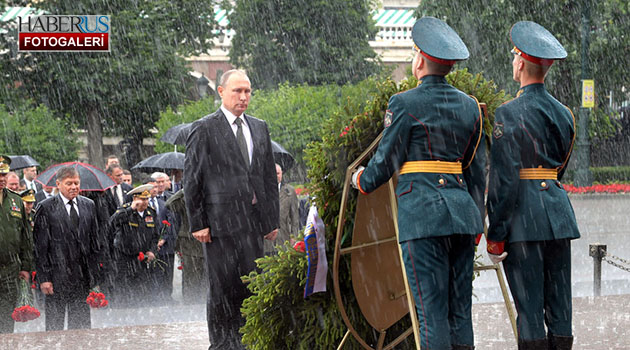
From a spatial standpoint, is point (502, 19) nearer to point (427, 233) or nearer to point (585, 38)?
point (585, 38)

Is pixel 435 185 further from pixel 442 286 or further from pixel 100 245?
pixel 100 245

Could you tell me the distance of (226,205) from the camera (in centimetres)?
570

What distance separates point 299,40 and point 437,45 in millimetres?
40861

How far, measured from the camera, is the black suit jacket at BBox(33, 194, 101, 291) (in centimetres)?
800

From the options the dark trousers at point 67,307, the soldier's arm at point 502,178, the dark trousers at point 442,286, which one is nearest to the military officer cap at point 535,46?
the soldier's arm at point 502,178

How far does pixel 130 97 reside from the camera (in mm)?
35812

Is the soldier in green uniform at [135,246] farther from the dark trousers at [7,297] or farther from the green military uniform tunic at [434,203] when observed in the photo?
the green military uniform tunic at [434,203]

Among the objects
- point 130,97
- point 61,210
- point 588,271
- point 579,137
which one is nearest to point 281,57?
point 130,97

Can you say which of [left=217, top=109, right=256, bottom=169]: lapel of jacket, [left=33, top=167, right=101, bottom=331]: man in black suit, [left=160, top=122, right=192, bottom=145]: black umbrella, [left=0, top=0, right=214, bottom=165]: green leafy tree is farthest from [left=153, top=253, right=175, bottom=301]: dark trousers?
[left=0, top=0, right=214, bottom=165]: green leafy tree

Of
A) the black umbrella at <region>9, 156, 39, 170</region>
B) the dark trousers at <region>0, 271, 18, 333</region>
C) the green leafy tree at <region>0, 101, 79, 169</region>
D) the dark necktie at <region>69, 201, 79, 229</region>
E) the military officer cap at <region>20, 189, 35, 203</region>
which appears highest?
the green leafy tree at <region>0, 101, 79, 169</region>

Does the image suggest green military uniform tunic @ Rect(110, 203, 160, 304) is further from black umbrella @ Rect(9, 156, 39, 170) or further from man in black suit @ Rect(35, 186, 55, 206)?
black umbrella @ Rect(9, 156, 39, 170)

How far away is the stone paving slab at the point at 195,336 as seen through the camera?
20.8 ft

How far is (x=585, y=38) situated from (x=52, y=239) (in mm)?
22438

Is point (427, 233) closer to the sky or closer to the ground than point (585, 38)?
closer to the ground
